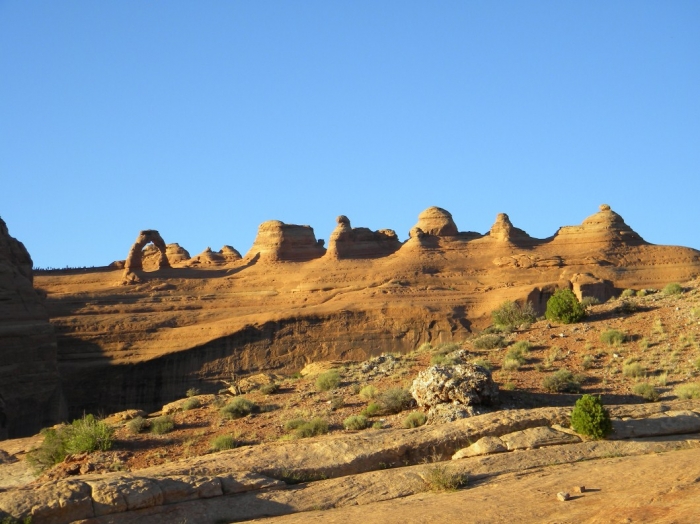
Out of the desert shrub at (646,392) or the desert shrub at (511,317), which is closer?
the desert shrub at (646,392)

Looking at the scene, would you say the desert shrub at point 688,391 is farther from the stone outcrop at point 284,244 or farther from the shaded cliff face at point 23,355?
the stone outcrop at point 284,244

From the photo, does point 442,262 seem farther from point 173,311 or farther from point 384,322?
point 173,311

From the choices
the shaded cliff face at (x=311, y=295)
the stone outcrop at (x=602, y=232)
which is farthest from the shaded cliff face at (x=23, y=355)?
the stone outcrop at (x=602, y=232)

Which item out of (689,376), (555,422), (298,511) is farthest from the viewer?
(689,376)

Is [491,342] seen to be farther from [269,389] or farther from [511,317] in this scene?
[511,317]

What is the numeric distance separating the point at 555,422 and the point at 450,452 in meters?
1.93

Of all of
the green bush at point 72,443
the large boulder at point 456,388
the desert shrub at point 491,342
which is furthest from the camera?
the desert shrub at point 491,342

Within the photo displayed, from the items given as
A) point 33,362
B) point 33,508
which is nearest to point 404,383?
point 33,508

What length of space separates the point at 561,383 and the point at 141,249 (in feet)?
120

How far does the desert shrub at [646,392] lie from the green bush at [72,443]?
9471mm

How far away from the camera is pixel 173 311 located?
151ft

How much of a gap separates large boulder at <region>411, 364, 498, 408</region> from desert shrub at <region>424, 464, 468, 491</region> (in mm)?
4459

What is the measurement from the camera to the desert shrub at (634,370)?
18891 mm

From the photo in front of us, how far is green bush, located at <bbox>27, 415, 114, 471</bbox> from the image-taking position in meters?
15.7
